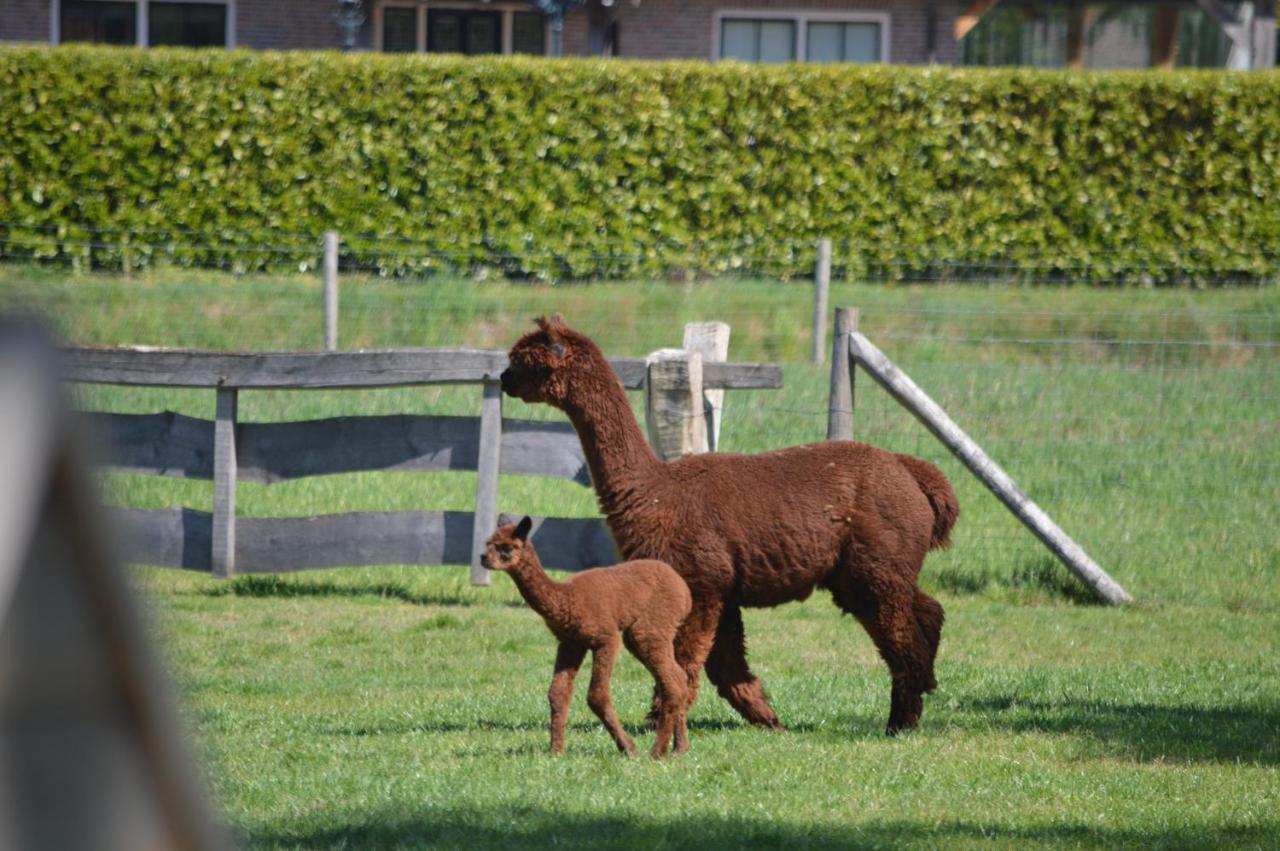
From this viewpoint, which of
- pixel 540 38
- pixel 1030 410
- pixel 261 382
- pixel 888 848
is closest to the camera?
pixel 888 848

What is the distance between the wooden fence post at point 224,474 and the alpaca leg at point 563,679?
4544 mm

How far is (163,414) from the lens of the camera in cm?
983

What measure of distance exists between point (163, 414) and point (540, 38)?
15523 mm

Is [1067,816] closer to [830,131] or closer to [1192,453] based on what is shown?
[1192,453]

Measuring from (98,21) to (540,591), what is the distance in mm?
20298

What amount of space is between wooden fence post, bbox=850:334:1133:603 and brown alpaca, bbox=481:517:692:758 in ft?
12.8

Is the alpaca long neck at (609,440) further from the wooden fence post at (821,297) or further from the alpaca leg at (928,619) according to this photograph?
the wooden fence post at (821,297)

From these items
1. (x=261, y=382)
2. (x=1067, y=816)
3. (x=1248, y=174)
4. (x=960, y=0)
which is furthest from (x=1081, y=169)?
(x=1067, y=816)

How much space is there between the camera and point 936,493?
262 inches

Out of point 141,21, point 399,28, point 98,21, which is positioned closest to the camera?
point 141,21

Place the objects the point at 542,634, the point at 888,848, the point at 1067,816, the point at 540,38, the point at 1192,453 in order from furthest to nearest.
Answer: the point at 540,38 < the point at 1192,453 < the point at 542,634 < the point at 1067,816 < the point at 888,848

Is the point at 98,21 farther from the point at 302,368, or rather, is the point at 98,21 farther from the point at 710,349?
the point at 710,349

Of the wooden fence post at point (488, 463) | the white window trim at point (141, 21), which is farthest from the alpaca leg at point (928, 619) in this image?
the white window trim at point (141, 21)

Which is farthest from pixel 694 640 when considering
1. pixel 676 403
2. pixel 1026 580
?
pixel 1026 580
